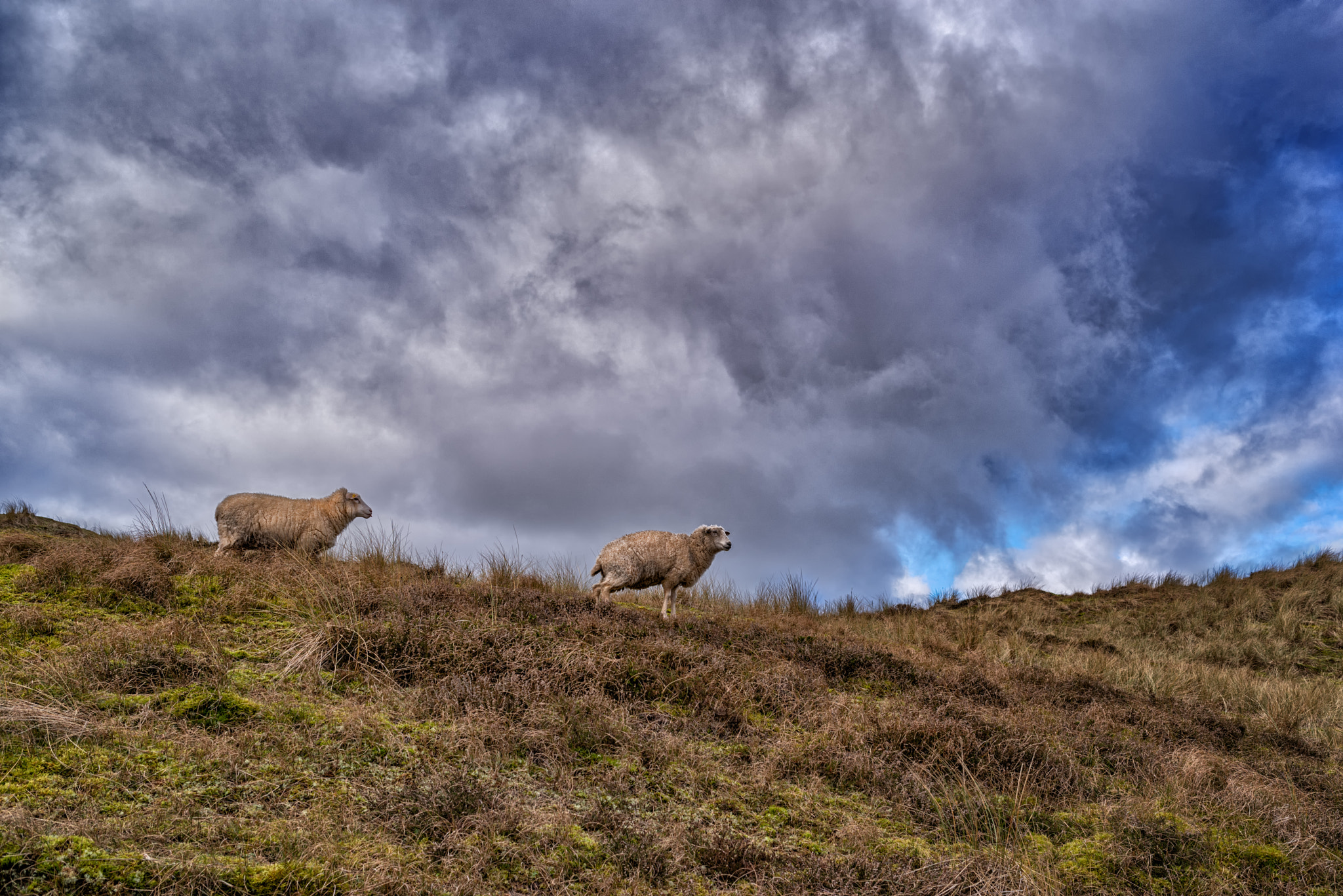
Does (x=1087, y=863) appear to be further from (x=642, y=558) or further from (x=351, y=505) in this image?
(x=351, y=505)

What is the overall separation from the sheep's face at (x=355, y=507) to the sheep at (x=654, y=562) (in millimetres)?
5491

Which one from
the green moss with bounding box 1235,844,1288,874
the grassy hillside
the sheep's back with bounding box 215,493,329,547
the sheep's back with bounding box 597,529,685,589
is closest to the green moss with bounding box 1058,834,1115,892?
the grassy hillside

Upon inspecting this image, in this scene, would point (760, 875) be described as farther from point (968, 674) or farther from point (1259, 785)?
point (968, 674)

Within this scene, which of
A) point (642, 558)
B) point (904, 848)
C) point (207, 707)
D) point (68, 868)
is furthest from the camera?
point (642, 558)

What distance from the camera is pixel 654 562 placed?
546 inches

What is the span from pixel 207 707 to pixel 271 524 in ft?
33.2

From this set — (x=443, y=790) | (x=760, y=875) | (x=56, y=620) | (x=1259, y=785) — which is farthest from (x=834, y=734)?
(x=56, y=620)

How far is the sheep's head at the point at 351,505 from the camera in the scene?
16.0 metres

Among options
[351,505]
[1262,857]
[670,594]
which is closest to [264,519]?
[351,505]

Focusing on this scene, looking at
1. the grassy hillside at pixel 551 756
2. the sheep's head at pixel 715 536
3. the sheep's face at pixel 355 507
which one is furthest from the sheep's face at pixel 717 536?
the sheep's face at pixel 355 507

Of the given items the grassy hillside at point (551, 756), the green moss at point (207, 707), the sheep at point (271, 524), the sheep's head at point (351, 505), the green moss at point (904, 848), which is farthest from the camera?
the sheep's head at point (351, 505)

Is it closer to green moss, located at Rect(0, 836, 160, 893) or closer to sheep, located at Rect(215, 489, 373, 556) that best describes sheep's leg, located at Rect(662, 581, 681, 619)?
sheep, located at Rect(215, 489, 373, 556)

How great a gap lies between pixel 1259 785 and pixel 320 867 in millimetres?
8149

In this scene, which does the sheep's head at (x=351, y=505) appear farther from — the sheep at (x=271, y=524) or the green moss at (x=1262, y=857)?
the green moss at (x=1262, y=857)
